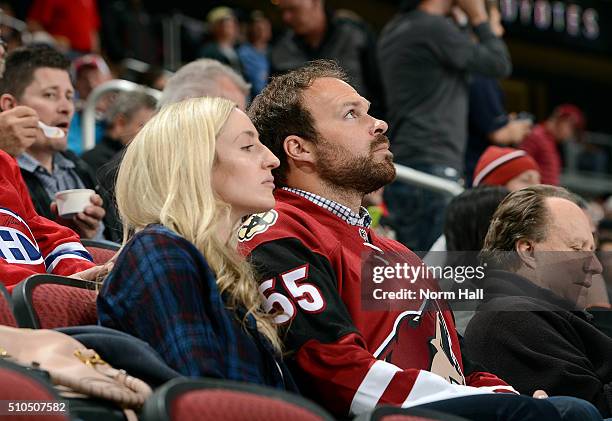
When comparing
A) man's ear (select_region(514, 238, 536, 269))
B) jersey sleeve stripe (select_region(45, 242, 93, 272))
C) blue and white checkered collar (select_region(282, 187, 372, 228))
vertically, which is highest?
blue and white checkered collar (select_region(282, 187, 372, 228))

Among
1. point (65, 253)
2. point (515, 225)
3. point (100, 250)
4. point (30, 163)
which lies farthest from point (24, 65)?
point (515, 225)

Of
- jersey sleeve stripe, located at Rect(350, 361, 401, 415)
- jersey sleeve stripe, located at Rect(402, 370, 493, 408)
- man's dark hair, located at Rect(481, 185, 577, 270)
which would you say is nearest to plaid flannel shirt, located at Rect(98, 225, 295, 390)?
jersey sleeve stripe, located at Rect(350, 361, 401, 415)

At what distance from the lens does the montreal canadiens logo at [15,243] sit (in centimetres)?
320

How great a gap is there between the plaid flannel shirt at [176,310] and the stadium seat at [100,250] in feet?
2.93

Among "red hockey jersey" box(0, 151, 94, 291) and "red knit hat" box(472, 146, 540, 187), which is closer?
"red hockey jersey" box(0, 151, 94, 291)

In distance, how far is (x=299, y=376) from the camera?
2854 millimetres

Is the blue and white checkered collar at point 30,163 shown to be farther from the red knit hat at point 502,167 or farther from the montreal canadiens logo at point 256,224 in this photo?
the red knit hat at point 502,167

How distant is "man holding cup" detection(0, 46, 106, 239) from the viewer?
4352 mm

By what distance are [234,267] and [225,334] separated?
204 mm

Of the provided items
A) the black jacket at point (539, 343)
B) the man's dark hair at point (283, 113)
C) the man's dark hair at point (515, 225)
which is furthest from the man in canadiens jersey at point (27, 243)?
the man's dark hair at point (515, 225)

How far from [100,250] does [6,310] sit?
1028mm

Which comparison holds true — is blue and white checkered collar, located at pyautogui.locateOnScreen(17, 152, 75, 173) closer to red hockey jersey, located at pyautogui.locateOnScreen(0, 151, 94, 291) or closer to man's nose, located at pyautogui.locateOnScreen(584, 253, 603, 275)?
red hockey jersey, located at pyautogui.locateOnScreen(0, 151, 94, 291)

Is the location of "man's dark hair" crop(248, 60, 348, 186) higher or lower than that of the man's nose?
higher

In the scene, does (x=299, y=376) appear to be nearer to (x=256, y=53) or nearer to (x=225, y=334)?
(x=225, y=334)
